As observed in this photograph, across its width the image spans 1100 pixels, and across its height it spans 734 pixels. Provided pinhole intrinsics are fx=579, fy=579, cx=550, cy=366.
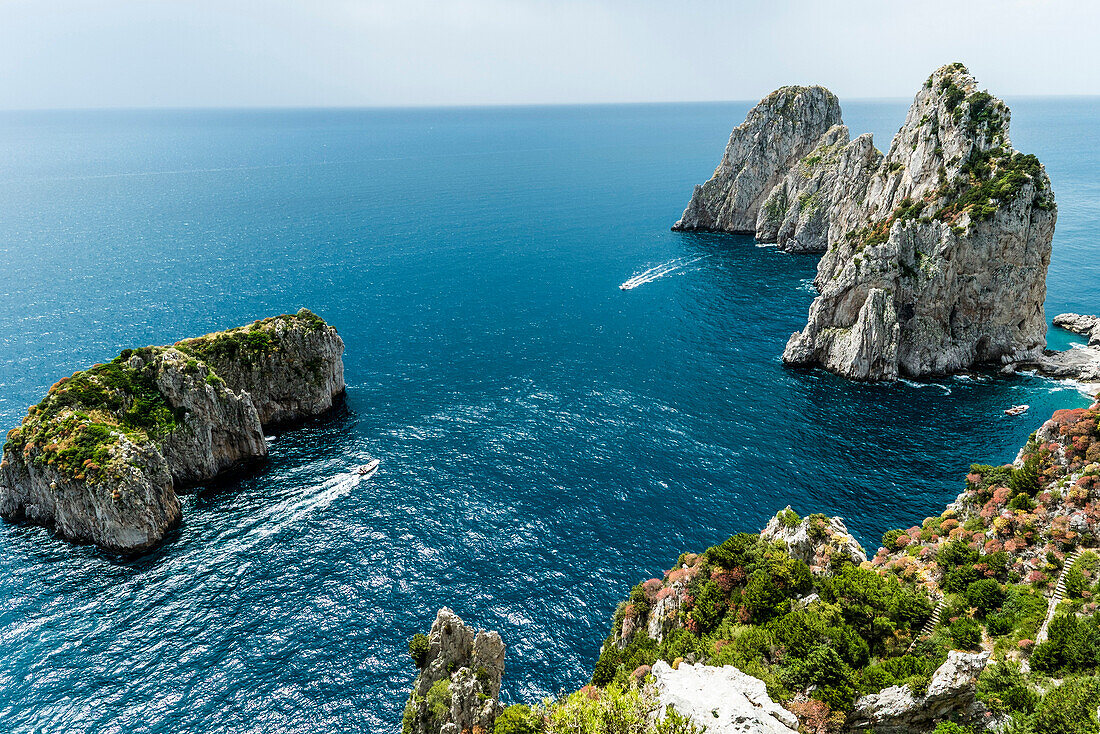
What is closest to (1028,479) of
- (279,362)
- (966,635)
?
(966,635)

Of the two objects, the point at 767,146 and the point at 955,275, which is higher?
the point at 767,146

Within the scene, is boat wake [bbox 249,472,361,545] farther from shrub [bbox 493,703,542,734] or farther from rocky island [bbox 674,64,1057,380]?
rocky island [bbox 674,64,1057,380]

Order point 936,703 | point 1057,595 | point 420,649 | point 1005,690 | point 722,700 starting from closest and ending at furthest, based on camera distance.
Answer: point 1005,690, point 936,703, point 722,700, point 1057,595, point 420,649

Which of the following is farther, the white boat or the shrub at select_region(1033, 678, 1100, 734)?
the white boat

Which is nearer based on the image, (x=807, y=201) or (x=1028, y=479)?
(x=1028, y=479)

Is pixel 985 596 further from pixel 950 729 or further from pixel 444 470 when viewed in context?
pixel 444 470

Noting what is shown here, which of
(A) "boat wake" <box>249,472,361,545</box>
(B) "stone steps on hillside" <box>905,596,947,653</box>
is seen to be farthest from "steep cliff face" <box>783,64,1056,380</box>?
(A) "boat wake" <box>249,472,361,545</box>

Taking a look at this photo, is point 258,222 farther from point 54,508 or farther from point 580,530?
point 580,530
